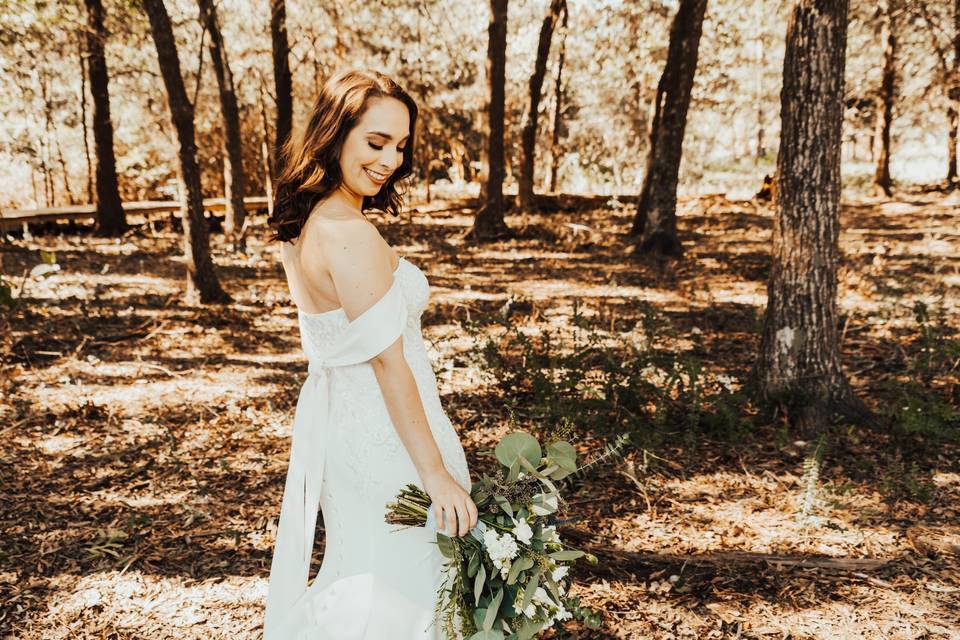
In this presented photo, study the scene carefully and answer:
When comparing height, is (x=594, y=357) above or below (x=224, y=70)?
below

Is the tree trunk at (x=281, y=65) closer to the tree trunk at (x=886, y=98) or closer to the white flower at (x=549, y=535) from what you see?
the white flower at (x=549, y=535)

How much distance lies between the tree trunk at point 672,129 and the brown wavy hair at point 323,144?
967cm

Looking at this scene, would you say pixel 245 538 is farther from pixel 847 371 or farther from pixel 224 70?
pixel 224 70

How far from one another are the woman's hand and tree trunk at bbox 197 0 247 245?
10835 millimetres

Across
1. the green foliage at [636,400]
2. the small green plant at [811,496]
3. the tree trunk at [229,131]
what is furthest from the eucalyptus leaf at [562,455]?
the tree trunk at [229,131]

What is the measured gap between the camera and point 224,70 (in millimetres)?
11992

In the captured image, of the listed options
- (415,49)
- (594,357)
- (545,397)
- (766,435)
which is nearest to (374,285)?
(545,397)

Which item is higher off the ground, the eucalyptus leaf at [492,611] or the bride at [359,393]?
the bride at [359,393]

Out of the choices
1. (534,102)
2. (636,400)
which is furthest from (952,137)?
(636,400)

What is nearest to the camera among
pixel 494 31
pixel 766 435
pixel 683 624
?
pixel 683 624

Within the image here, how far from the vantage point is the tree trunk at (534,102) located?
52.4ft

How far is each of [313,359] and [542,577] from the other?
101 cm

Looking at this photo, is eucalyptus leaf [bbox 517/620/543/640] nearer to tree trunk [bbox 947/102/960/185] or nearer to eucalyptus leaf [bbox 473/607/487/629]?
eucalyptus leaf [bbox 473/607/487/629]

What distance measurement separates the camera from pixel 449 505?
1867 millimetres
